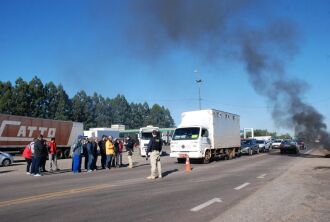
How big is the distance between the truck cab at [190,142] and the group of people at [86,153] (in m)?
2.91

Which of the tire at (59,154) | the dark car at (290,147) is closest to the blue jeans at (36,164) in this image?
the tire at (59,154)

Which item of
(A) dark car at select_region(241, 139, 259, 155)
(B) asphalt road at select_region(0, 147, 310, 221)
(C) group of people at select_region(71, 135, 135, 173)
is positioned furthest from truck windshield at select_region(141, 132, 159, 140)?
(B) asphalt road at select_region(0, 147, 310, 221)

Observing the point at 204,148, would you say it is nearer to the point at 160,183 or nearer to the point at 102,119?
the point at 160,183

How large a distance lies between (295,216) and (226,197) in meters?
2.74

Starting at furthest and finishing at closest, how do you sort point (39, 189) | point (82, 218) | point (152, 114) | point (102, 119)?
point (152, 114) < point (102, 119) < point (39, 189) < point (82, 218)

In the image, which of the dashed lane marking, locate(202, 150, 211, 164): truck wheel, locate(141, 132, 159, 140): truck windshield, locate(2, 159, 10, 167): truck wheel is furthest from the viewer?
locate(141, 132, 159, 140): truck windshield

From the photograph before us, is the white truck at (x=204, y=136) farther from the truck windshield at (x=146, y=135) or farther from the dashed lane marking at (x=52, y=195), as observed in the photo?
the dashed lane marking at (x=52, y=195)

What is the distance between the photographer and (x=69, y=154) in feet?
125

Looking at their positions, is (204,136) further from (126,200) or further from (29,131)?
(126,200)

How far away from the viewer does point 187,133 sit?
25.5m

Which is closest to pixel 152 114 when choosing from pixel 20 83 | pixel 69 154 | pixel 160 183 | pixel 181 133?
pixel 20 83

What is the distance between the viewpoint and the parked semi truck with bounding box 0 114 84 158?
31.2m

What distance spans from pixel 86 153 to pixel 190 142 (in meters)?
6.71

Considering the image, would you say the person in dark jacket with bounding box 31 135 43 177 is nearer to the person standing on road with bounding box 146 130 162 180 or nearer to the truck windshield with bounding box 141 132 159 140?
the person standing on road with bounding box 146 130 162 180
